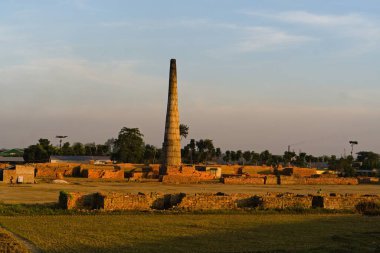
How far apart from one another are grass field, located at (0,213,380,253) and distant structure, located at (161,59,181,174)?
34.9 metres

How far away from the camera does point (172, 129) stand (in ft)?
191

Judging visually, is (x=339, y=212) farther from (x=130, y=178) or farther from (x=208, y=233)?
(x=130, y=178)

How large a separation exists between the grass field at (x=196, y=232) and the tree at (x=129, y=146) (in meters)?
74.7

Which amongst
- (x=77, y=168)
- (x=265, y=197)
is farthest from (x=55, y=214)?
(x=77, y=168)

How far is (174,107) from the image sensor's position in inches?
2270

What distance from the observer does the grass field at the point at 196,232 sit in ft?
47.0

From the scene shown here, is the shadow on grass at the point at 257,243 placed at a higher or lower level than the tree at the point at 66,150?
lower

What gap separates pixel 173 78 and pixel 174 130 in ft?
18.2

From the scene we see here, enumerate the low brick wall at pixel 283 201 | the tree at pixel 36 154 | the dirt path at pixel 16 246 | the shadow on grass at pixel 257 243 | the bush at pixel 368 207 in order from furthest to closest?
the tree at pixel 36 154 → the bush at pixel 368 207 → the low brick wall at pixel 283 201 → the shadow on grass at pixel 257 243 → the dirt path at pixel 16 246

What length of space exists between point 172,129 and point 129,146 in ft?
144

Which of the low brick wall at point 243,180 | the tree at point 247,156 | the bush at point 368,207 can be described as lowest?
the bush at point 368,207

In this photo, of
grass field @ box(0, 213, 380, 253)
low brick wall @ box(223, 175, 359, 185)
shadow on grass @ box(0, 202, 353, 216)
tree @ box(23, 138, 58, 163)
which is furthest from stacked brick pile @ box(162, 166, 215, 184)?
tree @ box(23, 138, 58, 163)

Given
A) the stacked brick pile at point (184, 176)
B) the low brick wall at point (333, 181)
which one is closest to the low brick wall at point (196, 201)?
the stacked brick pile at point (184, 176)

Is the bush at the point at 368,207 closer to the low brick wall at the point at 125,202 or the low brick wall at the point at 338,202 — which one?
the low brick wall at the point at 338,202
